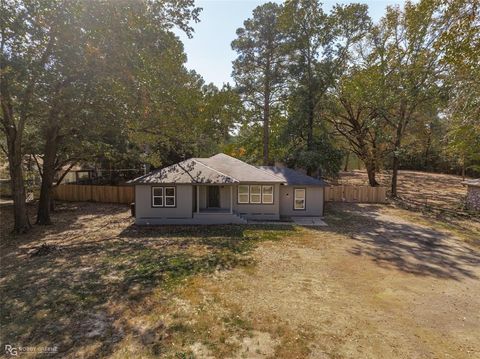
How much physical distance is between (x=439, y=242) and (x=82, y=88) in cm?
1924

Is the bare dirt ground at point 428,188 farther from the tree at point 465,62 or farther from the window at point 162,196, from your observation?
the window at point 162,196

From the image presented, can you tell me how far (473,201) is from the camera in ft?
74.2

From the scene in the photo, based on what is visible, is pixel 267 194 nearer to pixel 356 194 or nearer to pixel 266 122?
pixel 356 194

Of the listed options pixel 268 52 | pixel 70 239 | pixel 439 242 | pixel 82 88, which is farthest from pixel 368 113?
pixel 70 239

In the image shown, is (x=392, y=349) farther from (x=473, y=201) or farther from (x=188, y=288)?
(x=473, y=201)

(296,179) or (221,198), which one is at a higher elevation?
(296,179)

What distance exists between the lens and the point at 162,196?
18.0m

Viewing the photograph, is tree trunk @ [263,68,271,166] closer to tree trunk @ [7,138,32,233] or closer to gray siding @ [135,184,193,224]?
gray siding @ [135,184,193,224]

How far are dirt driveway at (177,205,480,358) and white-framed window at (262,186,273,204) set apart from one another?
16.3 ft

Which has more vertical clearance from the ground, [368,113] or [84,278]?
[368,113]

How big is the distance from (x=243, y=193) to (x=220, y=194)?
1588 mm

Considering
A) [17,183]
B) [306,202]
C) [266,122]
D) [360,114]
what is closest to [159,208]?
[17,183]

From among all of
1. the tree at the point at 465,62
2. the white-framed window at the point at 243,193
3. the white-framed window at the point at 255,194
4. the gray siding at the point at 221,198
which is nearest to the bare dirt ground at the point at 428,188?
the tree at the point at 465,62

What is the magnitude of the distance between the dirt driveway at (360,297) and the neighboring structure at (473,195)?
10.4 meters
